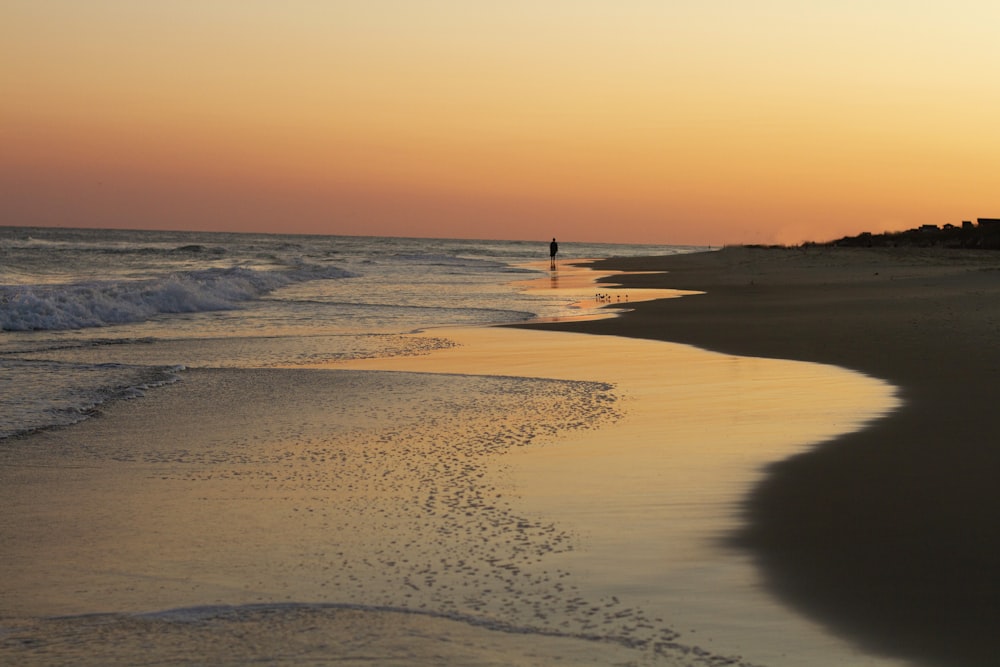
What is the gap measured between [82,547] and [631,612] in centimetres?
325

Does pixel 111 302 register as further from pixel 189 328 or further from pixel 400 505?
pixel 400 505

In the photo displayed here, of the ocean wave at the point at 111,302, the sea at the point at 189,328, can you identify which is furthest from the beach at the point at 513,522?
the ocean wave at the point at 111,302

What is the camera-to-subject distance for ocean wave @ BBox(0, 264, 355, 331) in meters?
22.1

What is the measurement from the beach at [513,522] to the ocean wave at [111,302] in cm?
1027

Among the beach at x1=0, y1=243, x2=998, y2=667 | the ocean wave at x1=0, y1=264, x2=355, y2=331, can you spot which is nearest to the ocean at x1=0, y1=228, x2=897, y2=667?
the beach at x1=0, y1=243, x2=998, y2=667

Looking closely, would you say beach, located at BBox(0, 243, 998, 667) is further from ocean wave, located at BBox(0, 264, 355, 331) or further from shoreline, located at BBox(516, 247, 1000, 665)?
ocean wave, located at BBox(0, 264, 355, 331)

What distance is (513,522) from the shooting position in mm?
6621

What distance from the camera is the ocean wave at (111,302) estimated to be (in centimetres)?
2214

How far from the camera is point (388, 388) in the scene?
497 inches

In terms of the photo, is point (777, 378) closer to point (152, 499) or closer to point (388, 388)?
point (388, 388)

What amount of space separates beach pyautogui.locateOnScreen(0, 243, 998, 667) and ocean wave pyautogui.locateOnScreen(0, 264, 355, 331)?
33.7ft

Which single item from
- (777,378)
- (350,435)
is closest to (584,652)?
(350,435)

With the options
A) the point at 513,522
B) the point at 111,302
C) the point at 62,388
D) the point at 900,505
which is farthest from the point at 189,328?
the point at 900,505

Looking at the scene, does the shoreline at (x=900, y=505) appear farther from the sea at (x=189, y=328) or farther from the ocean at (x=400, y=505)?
the sea at (x=189, y=328)
